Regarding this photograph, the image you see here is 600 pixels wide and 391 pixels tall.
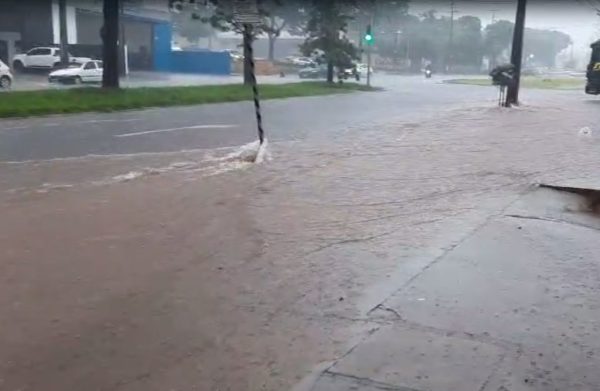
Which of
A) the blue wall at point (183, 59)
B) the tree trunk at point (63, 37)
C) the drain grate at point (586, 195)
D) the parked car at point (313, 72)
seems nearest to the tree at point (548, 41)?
the drain grate at point (586, 195)

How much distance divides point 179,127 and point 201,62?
40.3 meters

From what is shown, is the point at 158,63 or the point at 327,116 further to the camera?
the point at 158,63

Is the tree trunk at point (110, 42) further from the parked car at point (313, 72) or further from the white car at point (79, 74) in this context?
the parked car at point (313, 72)

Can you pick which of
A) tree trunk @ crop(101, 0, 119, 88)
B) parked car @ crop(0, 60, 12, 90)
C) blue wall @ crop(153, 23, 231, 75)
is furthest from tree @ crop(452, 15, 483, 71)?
blue wall @ crop(153, 23, 231, 75)

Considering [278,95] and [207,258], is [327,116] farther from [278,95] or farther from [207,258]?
[207,258]

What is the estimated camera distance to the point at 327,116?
21.2m

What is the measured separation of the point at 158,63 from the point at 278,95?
27207 millimetres

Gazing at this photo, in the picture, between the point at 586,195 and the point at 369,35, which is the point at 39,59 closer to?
the point at 369,35

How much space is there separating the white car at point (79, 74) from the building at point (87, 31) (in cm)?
300

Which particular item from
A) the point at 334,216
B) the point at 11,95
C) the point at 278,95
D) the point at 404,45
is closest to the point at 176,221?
the point at 334,216

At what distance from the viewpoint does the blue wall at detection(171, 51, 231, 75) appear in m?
54.4

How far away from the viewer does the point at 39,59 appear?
42000mm

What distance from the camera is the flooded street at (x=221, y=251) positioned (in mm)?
4203

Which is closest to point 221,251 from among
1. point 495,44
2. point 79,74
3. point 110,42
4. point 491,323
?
point 491,323
